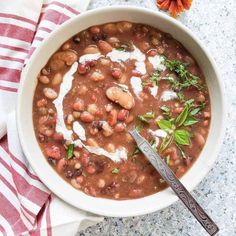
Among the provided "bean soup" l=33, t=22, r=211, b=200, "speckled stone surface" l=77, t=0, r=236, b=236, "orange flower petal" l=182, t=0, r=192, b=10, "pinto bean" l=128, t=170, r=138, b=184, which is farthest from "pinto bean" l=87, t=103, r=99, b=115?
"orange flower petal" l=182, t=0, r=192, b=10

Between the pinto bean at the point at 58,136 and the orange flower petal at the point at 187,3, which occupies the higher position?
the orange flower petal at the point at 187,3

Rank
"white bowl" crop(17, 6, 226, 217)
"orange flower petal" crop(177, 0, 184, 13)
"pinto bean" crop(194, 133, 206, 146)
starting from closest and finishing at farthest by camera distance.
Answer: "white bowl" crop(17, 6, 226, 217) → "pinto bean" crop(194, 133, 206, 146) → "orange flower petal" crop(177, 0, 184, 13)

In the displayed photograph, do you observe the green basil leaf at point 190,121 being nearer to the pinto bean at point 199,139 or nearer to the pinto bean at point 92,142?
the pinto bean at point 199,139

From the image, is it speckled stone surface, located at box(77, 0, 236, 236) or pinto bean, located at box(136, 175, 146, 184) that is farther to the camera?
speckled stone surface, located at box(77, 0, 236, 236)

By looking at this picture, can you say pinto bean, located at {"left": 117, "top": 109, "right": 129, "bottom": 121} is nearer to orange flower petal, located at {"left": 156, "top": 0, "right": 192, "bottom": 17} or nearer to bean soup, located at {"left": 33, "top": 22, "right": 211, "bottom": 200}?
bean soup, located at {"left": 33, "top": 22, "right": 211, "bottom": 200}

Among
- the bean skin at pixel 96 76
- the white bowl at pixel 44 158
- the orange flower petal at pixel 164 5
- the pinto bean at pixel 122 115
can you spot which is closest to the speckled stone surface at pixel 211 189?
the orange flower petal at pixel 164 5

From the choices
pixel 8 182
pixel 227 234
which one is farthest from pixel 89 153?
pixel 227 234
